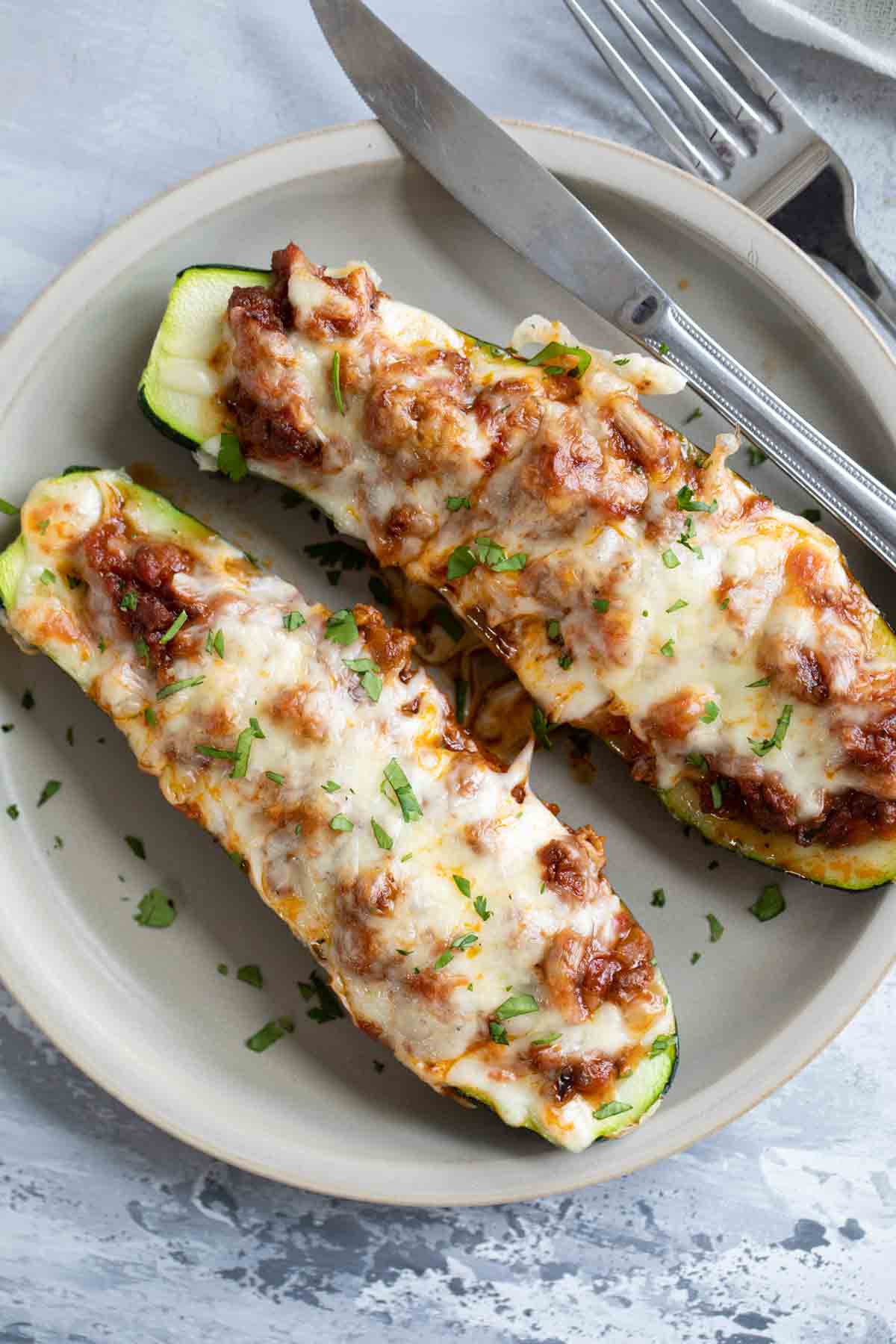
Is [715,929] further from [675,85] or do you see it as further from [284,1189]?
[675,85]

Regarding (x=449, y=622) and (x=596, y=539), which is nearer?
(x=596, y=539)

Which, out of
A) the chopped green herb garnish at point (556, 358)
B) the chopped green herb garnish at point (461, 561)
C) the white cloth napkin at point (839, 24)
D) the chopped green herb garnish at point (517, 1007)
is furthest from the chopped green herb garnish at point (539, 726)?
the white cloth napkin at point (839, 24)

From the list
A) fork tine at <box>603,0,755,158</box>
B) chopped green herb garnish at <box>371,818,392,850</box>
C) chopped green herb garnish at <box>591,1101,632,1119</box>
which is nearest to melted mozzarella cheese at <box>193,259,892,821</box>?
chopped green herb garnish at <box>371,818,392,850</box>

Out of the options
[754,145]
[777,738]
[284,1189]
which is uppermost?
[754,145]

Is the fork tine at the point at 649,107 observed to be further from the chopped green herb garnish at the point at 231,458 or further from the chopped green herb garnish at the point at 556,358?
the chopped green herb garnish at the point at 231,458

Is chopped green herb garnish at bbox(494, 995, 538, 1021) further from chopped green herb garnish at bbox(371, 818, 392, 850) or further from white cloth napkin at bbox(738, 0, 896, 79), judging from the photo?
white cloth napkin at bbox(738, 0, 896, 79)

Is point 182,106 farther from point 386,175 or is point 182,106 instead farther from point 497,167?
point 497,167

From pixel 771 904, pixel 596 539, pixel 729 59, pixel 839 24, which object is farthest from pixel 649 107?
pixel 771 904
